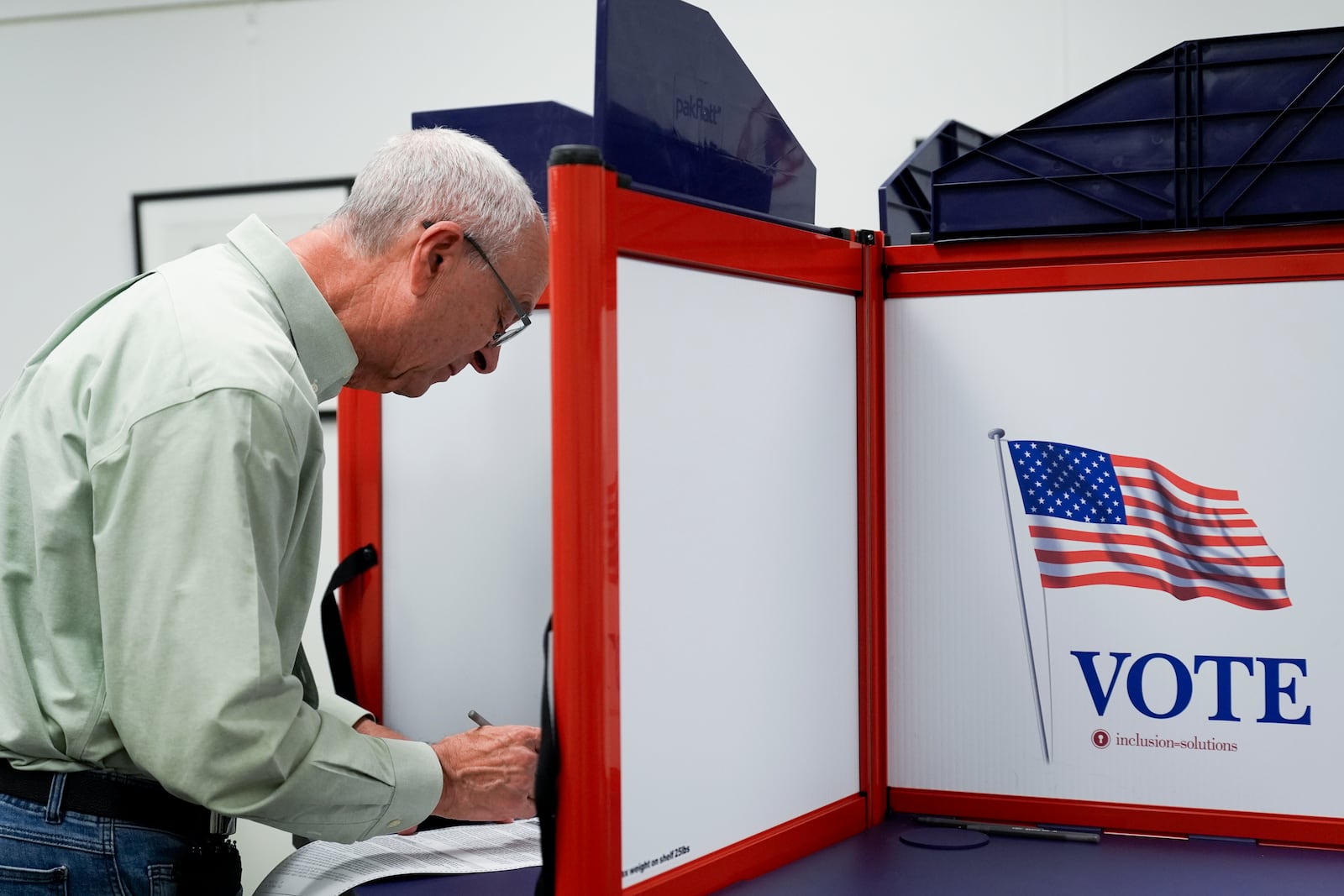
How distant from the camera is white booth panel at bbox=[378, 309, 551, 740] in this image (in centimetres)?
129

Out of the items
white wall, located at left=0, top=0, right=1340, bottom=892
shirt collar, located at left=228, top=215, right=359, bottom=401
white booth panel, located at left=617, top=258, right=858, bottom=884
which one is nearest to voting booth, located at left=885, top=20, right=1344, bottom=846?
white booth panel, located at left=617, top=258, right=858, bottom=884

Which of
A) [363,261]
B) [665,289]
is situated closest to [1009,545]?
[665,289]

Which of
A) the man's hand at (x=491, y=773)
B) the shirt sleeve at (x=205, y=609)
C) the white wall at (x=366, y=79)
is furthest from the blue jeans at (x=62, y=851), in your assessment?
the white wall at (x=366, y=79)

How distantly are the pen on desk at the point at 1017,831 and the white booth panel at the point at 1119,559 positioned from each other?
1.6 inches

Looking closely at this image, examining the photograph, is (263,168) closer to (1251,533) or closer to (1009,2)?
(1009,2)

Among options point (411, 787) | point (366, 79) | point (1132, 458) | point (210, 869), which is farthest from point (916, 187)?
point (366, 79)

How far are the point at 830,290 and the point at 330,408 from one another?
6.19 feet

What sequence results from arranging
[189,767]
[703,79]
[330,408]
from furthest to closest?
[330,408], [703,79], [189,767]

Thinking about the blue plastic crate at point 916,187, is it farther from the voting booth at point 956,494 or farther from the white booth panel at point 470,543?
the white booth panel at point 470,543

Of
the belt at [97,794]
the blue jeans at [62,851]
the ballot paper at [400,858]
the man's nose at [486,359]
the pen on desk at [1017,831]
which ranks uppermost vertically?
the man's nose at [486,359]

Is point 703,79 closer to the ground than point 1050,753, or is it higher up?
higher up

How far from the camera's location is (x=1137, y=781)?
3.77 ft

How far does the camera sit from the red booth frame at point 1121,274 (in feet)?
3.63

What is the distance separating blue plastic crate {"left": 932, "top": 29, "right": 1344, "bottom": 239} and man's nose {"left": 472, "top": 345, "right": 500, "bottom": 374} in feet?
1.50
